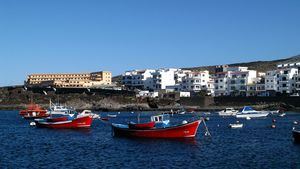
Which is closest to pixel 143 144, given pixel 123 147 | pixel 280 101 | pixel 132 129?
pixel 123 147

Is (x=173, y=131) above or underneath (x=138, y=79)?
underneath

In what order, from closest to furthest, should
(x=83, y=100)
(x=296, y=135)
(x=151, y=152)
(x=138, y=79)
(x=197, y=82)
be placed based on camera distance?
(x=151, y=152)
(x=296, y=135)
(x=83, y=100)
(x=197, y=82)
(x=138, y=79)

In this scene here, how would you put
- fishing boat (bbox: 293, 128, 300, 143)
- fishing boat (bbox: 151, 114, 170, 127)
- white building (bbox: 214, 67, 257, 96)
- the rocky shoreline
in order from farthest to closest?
white building (bbox: 214, 67, 257, 96) < the rocky shoreline < fishing boat (bbox: 151, 114, 170, 127) < fishing boat (bbox: 293, 128, 300, 143)

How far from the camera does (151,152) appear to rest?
1542 inches

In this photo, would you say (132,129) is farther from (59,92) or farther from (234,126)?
Result: (59,92)

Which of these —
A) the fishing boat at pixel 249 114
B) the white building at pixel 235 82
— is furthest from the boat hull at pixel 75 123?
the white building at pixel 235 82

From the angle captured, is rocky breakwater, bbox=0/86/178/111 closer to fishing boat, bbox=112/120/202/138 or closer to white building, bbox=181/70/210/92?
white building, bbox=181/70/210/92

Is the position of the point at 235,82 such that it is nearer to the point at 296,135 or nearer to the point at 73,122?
the point at 73,122

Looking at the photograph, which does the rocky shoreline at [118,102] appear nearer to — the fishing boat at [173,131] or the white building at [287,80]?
the white building at [287,80]

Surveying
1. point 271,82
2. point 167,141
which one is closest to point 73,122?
point 167,141

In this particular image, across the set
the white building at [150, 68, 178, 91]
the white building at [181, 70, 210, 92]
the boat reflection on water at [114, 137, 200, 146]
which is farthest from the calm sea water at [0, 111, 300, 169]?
the white building at [150, 68, 178, 91]

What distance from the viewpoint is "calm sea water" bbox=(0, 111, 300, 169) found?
33375 mm

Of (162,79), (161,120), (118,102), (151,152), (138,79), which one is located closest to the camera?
(151,152)

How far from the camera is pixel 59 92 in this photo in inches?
6363
